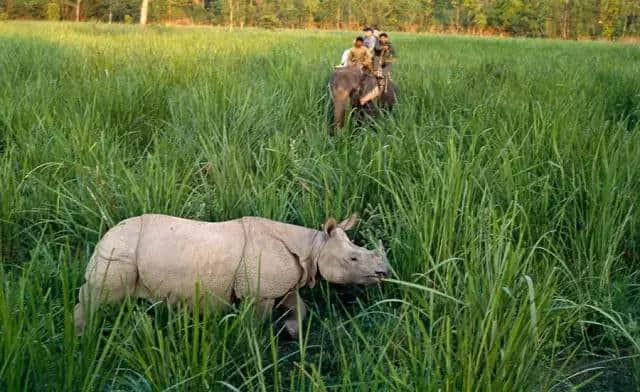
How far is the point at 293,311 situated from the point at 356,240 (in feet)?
1.79

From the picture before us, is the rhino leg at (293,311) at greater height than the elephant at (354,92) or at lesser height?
lesser

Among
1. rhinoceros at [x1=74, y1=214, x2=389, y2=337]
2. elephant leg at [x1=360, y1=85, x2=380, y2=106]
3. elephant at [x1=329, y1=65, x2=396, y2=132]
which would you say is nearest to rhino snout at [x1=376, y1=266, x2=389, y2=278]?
rhinoceros at [x1=74, y1=214, x2=389, y2=337]

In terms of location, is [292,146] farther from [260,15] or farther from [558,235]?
[260,15]

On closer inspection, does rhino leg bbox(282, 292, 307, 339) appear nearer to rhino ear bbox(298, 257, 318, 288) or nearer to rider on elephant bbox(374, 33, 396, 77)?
rhino ear bbox(298, 257, 318, 288)

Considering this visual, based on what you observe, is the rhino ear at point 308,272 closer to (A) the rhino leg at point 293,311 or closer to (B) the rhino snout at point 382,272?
(A) the rhino leg at point 293,311

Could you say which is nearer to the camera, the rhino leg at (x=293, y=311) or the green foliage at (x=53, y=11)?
the rhino leg at (x=293, y=311)

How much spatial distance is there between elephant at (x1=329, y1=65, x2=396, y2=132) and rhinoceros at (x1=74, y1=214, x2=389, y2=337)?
270 centimetres

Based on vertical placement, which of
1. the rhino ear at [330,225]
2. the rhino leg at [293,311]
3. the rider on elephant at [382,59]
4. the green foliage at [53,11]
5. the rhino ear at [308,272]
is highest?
the green foliage at [53,11]

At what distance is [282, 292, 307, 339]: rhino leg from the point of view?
6.79ft

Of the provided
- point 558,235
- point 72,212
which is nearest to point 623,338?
point 558,235

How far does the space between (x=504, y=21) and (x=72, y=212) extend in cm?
3700

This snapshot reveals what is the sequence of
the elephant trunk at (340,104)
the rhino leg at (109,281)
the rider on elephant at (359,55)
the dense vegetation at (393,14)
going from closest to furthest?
the rhino leg at (109,281)
the elephant trunk at (340,104)
the rider on elephant at (359,55)
the dense vegetation at (393,14)

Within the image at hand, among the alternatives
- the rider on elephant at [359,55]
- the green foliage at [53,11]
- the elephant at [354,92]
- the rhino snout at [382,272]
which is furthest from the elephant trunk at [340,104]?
the green foliage at [53,11]

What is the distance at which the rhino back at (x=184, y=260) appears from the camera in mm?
2000
